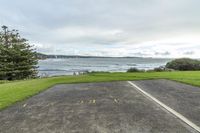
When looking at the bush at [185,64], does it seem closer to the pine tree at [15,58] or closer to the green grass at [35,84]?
the green grass at [35,84]

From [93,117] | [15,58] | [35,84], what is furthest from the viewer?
[15,58]

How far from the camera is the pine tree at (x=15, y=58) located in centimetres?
3006

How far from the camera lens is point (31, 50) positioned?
33.4 metres

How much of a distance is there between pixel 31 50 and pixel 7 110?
2725 centimetres

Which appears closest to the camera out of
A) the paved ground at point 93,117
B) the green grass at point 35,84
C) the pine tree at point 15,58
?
the paved ground at point 93,117

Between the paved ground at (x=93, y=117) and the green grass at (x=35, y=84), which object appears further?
the green grass at (x=35, y=84)

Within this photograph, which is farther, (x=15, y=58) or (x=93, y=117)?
(x=15, y=58)

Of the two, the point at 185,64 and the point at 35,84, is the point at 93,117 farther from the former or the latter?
the point at 185,64

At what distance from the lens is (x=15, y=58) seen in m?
31.3

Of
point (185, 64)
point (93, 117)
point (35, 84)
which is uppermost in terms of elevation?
point (185, 64)

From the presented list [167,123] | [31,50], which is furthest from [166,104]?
[31,50]

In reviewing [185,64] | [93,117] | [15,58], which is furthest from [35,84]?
[185,64]

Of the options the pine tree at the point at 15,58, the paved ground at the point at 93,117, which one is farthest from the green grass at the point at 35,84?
the pine tree at the point at 15,58

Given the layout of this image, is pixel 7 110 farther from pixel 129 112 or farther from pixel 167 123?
pixel 167 123
